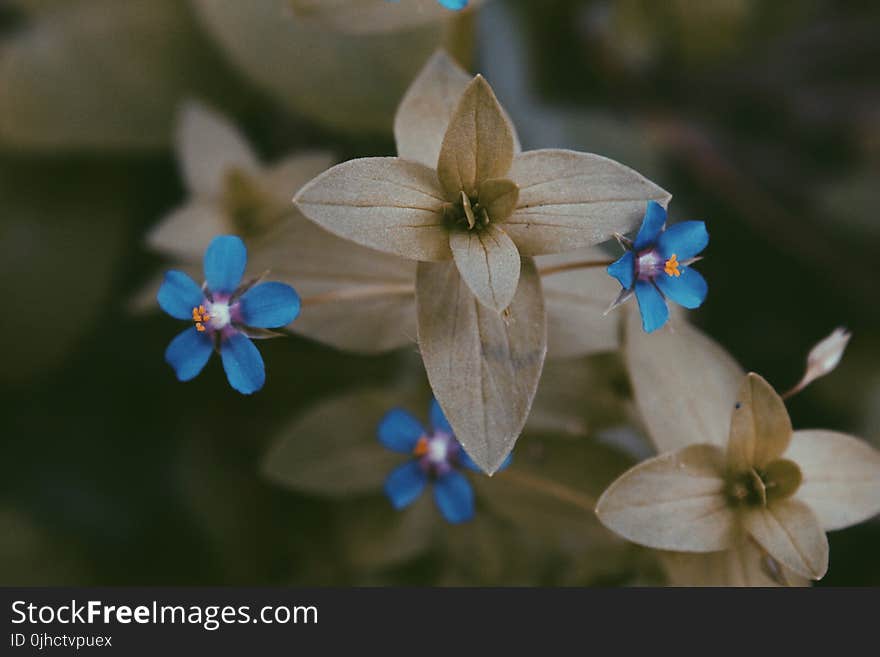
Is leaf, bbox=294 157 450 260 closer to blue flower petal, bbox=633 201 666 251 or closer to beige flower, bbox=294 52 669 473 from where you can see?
beige flower, bbox=294 52 669 473

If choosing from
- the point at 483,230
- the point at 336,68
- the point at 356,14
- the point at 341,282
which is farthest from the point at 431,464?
the point at 336,68

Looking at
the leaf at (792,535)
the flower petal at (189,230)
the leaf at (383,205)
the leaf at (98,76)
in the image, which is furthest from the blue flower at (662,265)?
the leaf at (98,76)

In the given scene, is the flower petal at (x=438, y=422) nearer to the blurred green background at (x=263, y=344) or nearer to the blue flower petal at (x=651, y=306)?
the blurred green background at (x=263, y=344)

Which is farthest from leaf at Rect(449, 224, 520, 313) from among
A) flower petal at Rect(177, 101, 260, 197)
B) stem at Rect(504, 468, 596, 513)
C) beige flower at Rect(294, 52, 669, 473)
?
flower petal at Rect(177, 101, 260, 197)

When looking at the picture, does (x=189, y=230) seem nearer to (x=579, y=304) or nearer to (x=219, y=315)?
(x=219, y=315)

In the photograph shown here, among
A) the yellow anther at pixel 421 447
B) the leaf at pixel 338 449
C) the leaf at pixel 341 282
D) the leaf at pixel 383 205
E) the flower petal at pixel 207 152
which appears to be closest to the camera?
the leaf at pixel 383 205

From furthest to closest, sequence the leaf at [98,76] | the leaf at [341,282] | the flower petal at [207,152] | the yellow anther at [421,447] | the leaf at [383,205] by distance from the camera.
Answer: the leaf at [98,76] → the flower petal at [207,152] → the yellow anther at [421,447] → the leaf at [341,282] → the leaf at [383,205]
